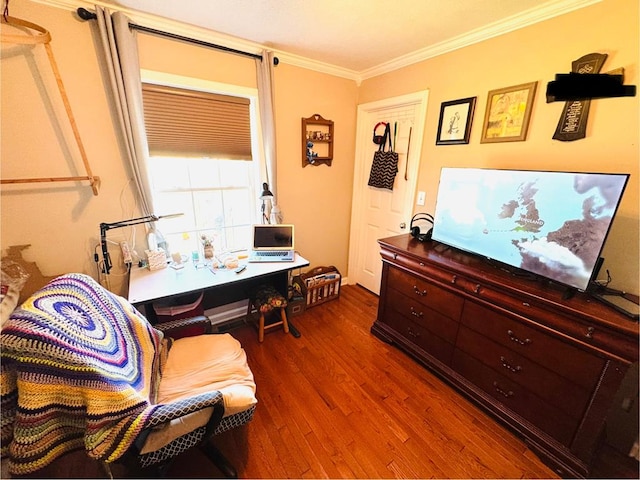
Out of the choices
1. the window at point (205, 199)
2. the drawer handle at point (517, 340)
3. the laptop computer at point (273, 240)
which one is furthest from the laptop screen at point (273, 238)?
the drawer handle at point (517, 340)

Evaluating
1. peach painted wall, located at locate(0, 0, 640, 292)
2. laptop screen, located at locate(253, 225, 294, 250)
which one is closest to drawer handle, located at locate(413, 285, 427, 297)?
peach painted wall, located at locate(0, 0, 640, 292)

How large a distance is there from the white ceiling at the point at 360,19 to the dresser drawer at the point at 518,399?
2.11 meters

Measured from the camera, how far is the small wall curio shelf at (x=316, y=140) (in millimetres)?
2518

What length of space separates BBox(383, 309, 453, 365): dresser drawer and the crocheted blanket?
169 centimetres

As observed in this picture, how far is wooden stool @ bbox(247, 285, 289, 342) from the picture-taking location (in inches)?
86.0

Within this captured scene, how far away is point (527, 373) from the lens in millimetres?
1402

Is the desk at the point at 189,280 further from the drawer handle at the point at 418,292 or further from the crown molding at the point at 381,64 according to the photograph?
the crown molding at the point at 381,64

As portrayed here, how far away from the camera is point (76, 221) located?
1.74 metres

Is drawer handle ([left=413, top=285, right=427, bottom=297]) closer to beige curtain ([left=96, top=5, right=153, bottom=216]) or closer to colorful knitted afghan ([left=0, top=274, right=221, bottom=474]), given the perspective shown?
colorful knitted afghan ([left=0, top=274, right=221, bottom=474])

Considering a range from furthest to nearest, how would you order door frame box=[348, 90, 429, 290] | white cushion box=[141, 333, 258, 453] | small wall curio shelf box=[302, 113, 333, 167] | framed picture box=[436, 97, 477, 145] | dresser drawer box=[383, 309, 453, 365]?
small wall curio shelf box=[302, 113, 333, 167], door frame box=[348, 90, 429, 290], framed picture box=[436, 97, 477, 145], dresser drawer box=[383, 309, 453, 365], white cushion box=[141, 333, 258, 453]

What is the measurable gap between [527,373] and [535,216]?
2.82ft

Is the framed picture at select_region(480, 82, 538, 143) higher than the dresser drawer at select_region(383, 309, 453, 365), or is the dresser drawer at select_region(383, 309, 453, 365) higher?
the framed picture at select_region(480, 82, 538, 143)

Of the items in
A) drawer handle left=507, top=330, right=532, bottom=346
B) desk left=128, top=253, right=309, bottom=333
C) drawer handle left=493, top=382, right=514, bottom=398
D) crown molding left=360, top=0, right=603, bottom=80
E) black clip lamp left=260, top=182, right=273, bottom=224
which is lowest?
drawer handle left=493, top=382, right=514, bottom=398

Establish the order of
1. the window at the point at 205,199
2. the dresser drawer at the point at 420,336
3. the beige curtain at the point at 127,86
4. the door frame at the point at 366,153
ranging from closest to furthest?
the beige curtain at the point at 127,86 → the dresser drawer at the point at 420,336 → the window at the point at 205,199 → the door frame at the point at 366,153
